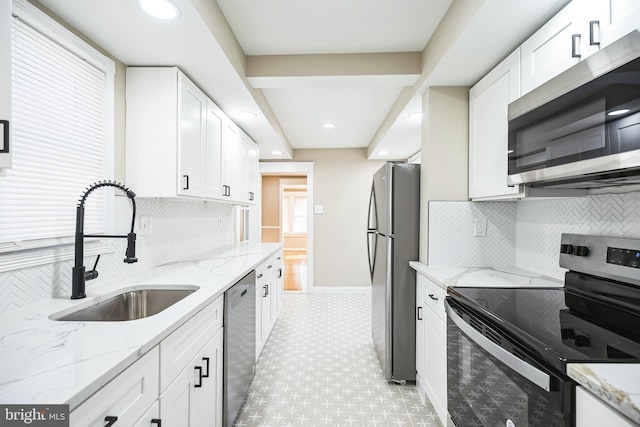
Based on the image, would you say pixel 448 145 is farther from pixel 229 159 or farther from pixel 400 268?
pixel 229 159

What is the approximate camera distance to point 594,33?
3.60 ft

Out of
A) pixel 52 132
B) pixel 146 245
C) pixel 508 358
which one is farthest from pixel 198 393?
pixel 52 132

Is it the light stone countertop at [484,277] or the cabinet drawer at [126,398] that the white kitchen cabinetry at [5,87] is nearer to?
the cabinet drawer at [126,398]

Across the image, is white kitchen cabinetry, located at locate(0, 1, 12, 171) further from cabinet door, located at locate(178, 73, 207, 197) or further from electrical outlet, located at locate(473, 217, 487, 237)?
electrical outlet, located at locate(473, 217, 487, 237)

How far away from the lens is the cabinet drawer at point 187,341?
3.35 ft

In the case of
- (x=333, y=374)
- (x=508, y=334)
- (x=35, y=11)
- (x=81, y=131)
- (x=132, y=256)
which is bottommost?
(x=333, y=374)

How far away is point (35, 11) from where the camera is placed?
1.23 metres

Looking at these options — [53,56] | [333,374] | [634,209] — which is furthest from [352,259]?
[53,56]

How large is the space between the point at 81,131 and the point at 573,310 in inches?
92.4

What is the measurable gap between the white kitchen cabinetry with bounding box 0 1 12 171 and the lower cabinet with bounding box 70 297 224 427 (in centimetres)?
69

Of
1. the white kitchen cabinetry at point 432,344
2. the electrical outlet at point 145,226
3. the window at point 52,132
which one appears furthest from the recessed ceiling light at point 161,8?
the white kitchen cabinetry at point 432,344

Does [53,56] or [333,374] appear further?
A: [333,374]

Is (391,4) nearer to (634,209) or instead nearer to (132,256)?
(634,209)

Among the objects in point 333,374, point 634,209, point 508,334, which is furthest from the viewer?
point 333,374
